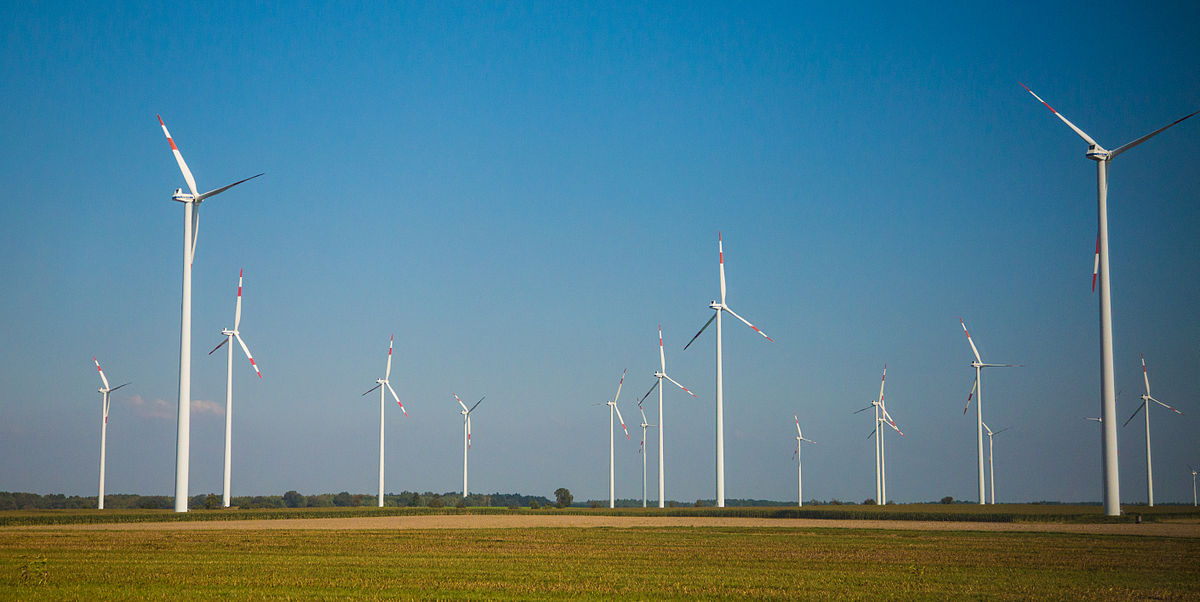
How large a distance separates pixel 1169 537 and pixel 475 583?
34288 mm

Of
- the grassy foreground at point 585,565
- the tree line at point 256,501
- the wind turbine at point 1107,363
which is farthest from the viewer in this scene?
the tree line at point 256,501

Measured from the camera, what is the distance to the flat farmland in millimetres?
24234

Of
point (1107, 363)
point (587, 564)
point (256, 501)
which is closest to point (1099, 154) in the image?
point (1107, 363)

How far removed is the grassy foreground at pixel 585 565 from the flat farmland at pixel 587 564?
7cm

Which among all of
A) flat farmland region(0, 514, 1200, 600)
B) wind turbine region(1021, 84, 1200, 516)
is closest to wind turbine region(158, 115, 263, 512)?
flat farmland region(0, 514, 1200, 600)

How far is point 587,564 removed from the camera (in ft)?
102

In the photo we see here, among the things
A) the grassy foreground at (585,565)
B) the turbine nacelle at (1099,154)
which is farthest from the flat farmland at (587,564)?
the turbine nacelle at (1099,154)

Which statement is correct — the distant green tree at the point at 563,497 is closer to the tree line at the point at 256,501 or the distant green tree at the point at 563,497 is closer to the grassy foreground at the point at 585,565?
the tree line at the point at 256,501

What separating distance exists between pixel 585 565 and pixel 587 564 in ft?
1.16

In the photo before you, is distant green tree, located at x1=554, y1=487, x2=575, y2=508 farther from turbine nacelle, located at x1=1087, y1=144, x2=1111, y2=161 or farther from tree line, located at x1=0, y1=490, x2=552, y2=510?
turbine nacelle, located at x1=1087, y1=144, x2=1111, y2=161

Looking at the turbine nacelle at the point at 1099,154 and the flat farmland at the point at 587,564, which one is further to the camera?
the turbine nacelle at the point at 1099,154

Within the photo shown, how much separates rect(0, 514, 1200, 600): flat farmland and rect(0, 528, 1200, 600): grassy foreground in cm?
7

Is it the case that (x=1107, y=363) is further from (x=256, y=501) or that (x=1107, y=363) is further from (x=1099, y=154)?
(x=256, y=501)

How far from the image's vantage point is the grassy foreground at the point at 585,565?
24188 mm
